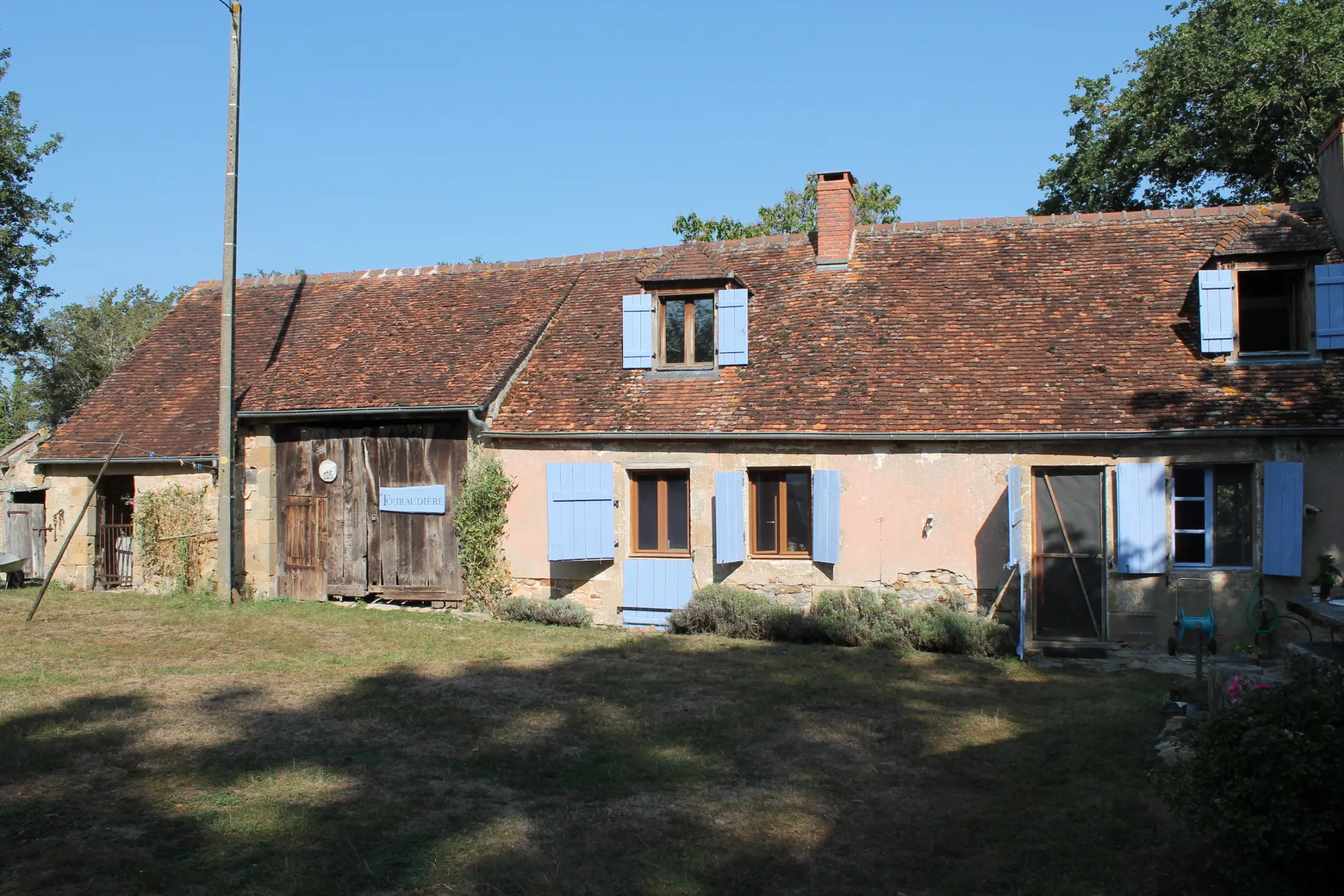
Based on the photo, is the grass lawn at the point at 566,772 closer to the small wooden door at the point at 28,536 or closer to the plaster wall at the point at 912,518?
the plaster wall at the point at 912,518

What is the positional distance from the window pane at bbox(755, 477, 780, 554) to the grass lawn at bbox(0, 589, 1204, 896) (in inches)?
86.0

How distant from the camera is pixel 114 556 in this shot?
56.1 feet

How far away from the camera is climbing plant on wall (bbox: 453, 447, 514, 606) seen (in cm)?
1444

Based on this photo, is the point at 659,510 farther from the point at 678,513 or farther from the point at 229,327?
the point at 229,327

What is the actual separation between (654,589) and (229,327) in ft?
22.6

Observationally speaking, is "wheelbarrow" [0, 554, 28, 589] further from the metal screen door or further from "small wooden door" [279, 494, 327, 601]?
the metal screen door

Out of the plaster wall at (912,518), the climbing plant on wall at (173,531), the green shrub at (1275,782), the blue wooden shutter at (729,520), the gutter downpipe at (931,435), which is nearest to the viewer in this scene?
the green shrub at (1275,782)

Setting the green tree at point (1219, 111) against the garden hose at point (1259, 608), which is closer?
the garden hose at point (1259, 608)

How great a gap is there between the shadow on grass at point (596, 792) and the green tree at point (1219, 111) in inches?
566

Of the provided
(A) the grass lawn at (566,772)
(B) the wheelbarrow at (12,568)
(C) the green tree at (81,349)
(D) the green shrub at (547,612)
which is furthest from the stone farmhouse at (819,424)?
(C) the green tree at (81,349)

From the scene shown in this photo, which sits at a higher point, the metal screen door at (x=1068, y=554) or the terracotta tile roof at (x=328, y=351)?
the terracotta tile roof at (x=328, y=351)

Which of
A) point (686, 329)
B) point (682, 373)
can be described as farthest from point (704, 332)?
point (682, 373)

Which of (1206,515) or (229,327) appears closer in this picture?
(1206,515)

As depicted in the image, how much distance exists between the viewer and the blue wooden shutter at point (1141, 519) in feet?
39.6
